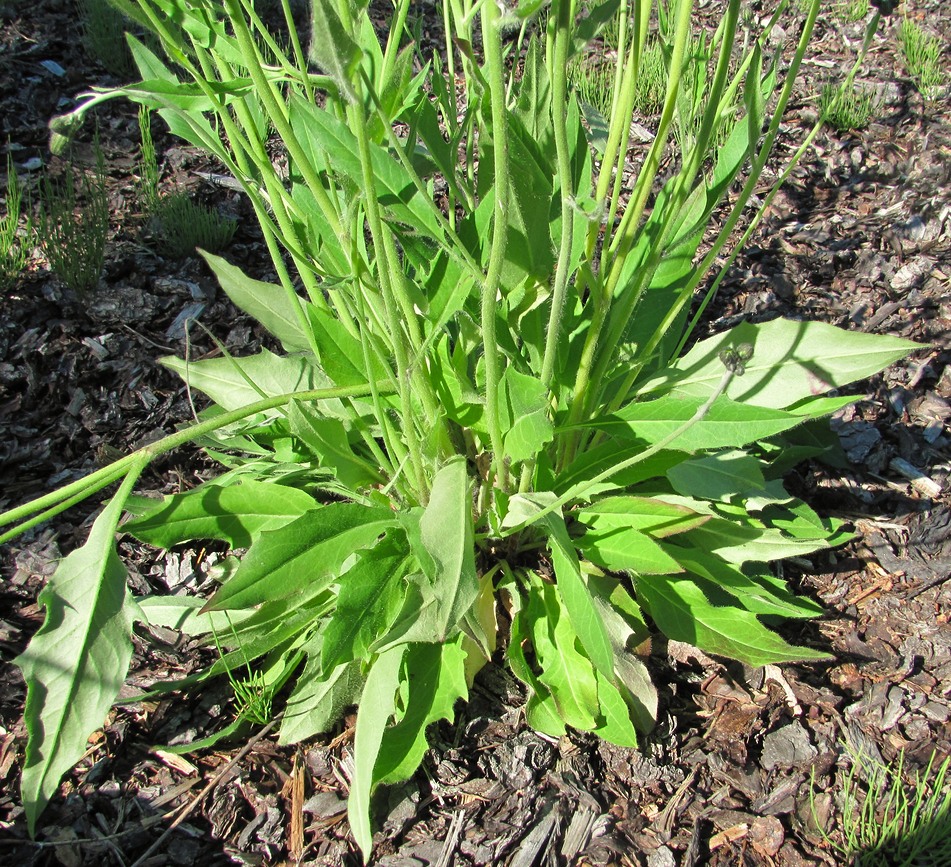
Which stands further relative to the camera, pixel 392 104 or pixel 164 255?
pixel 164 255

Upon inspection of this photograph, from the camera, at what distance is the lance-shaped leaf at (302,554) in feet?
3.83

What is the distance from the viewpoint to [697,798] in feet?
4.53

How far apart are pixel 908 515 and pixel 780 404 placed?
2.38 ft

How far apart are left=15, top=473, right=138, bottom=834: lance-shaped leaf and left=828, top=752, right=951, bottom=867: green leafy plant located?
3.66 ft

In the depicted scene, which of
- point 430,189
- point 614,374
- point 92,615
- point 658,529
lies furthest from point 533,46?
point 92,615

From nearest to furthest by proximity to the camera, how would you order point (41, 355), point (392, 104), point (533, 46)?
point (392, 104)
point (533, 46)
point (41, 355)

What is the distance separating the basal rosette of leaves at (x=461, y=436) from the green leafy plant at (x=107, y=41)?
1.90 m

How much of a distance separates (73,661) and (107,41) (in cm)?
275

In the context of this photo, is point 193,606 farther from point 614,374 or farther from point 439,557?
point 614,374

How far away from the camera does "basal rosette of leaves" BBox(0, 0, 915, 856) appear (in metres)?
1.12

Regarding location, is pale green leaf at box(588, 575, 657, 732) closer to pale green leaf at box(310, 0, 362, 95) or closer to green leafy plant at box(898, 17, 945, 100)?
pale green leaf at box(310, 0, 362, 95)

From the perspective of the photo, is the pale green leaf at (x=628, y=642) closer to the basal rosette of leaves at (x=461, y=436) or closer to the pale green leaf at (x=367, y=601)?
the basal rosette of leaves at (x=461, y=436)

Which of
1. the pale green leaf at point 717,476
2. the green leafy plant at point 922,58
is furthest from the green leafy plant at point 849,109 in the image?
the pale green leaf at point 717,476

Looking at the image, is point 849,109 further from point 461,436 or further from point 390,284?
point 390,284
